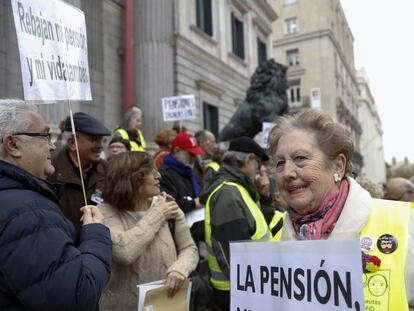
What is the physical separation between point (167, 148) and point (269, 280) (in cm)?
439

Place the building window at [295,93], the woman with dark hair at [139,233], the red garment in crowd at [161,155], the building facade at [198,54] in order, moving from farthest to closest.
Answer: the building window at [295,93] < the building facade at [198,54] < the red garment in crowd at [161,155] < the woman with dark hair at [139,233]

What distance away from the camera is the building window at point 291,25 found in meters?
43.5

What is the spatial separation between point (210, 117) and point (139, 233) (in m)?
13.9

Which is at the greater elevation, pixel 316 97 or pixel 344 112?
pixel 344 112

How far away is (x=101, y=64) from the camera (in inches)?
464

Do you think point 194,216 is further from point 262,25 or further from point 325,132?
point 262,25

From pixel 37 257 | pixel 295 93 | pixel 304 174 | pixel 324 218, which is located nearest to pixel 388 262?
pixel 324 218

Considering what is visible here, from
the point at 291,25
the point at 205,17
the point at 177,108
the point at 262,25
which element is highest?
the point at 291,25

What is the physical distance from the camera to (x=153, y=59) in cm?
1262

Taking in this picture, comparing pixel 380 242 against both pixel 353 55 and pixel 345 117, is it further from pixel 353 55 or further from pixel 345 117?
pixel 353 55

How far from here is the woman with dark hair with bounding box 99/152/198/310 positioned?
2.60 m

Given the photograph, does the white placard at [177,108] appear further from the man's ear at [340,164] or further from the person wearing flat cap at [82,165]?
the man's ear at [340,164]

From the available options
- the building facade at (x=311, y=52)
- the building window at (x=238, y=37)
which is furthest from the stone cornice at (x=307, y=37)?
the building window at (x=238, y=37)

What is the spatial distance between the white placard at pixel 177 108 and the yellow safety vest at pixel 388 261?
6.68 meters
